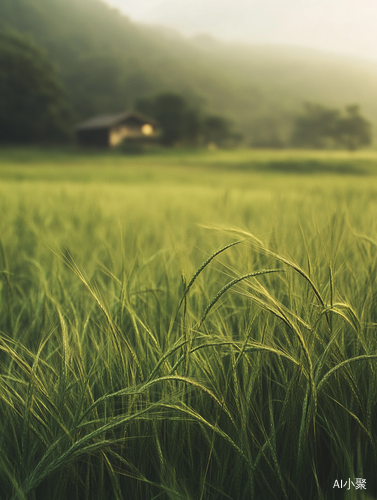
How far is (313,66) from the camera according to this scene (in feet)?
236

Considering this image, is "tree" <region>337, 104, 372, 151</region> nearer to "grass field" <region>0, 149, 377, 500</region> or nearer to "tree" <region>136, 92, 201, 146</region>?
"tree" <region>136, 92, 201, 146</region>

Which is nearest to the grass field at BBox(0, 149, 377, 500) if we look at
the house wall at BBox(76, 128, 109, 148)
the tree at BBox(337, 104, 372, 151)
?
the house wall at BBox(76, 128, 109, 148)

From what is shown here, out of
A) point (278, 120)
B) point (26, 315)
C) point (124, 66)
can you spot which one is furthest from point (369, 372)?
point (124, 66)

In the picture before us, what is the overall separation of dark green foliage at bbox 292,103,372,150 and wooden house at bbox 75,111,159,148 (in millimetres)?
12583

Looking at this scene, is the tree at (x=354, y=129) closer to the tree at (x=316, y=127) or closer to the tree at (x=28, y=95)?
the tree at (x=316, y=127)

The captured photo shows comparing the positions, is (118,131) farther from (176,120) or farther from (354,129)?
(354,129)

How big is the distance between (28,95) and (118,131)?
5.69 meters

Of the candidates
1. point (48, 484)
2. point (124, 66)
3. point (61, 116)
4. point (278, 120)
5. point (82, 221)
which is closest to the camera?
point (48, 484)

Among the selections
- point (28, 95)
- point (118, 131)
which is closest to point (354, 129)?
point (118, 131)

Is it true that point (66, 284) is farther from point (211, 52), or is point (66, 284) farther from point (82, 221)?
point (211, 52)

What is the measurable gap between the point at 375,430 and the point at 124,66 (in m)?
53.8

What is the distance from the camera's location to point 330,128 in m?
25.1

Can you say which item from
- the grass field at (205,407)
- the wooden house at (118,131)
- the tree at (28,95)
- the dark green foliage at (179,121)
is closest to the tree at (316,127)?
the dark green foliage at (179,121)

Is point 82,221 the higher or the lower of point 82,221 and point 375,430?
the higher
